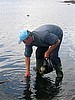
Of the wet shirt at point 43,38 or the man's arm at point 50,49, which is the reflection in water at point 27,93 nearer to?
the wet shirt at point 43,38

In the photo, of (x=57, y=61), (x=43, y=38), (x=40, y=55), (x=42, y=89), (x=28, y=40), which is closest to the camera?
(x=28, y=40)

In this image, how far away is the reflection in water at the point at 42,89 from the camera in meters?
7.35

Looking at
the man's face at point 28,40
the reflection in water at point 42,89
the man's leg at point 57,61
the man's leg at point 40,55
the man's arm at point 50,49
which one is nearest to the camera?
the man's face at point 28,40

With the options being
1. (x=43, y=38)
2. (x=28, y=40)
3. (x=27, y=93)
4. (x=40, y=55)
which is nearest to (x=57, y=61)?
(x=40, y=55)

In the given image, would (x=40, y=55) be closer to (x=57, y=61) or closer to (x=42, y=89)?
(x=57, y=61)

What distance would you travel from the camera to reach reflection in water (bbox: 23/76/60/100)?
735 centimetres

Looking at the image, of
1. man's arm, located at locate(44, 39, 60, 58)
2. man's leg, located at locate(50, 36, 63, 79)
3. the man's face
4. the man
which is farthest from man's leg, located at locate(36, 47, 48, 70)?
the man's face

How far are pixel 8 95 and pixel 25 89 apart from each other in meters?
0.67

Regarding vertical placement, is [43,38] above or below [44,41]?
above

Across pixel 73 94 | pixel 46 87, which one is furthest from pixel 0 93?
pixel 73 94

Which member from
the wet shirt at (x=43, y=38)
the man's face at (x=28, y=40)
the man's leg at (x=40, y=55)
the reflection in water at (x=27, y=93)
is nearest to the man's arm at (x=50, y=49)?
the wet shirt at (x=43, y=38)

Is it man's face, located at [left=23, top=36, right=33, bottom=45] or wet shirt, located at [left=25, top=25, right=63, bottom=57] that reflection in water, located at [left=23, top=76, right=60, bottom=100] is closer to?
wet shirt, located at [left=25, top=25, right=63, bottom=57]

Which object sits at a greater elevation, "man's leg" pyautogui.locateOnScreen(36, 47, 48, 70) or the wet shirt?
the wet shirt

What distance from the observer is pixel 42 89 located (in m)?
7.87
